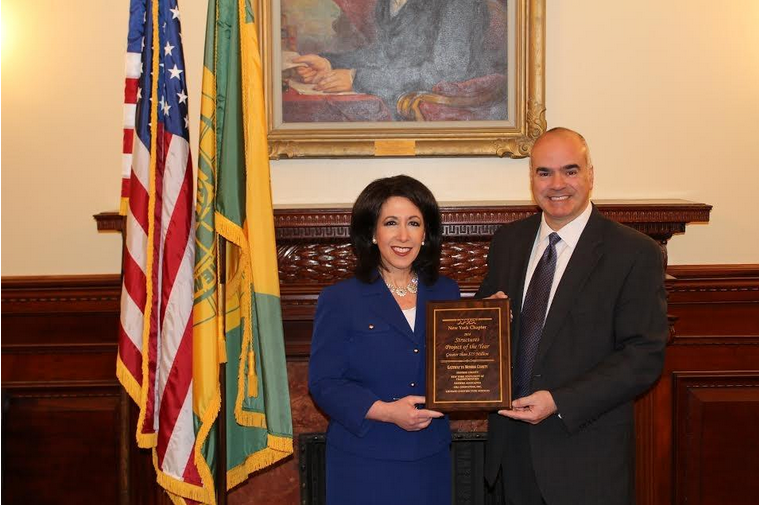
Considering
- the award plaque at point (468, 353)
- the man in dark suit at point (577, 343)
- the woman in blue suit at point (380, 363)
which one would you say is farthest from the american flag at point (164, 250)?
the man in dark suit at point (577, 343)

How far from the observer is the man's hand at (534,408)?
8.46 feet

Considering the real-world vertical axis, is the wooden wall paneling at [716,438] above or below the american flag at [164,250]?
below

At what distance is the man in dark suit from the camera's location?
262cm

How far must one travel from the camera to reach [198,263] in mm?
2990

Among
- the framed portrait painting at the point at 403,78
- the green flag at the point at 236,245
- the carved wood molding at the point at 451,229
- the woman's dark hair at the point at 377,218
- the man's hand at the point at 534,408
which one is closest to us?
the man's hand at the point at 534,408

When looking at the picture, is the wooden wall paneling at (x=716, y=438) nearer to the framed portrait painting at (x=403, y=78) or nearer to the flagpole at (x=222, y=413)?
the framed portrait painting at (x=403, y=78)

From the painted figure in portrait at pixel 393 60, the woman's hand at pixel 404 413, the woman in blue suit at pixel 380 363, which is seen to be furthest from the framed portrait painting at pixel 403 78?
the woman's hand at pixel 404 413

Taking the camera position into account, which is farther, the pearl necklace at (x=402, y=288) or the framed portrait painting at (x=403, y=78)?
the framed portrait painting at (x=403, y=78)

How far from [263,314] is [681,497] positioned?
265cm

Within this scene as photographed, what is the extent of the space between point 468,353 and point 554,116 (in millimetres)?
2149

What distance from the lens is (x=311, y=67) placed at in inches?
170

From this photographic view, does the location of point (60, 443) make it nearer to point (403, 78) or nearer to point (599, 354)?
point (403, 78)

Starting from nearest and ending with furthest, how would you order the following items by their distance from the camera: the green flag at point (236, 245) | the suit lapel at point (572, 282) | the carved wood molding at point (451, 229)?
the suit lapel at point (572, 282)
the green flag at point (236, 245)
the carved wood molding at point (451, 229)

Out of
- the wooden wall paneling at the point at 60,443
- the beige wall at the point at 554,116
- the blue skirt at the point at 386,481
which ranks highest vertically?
the beige wall at the point at 554,116
